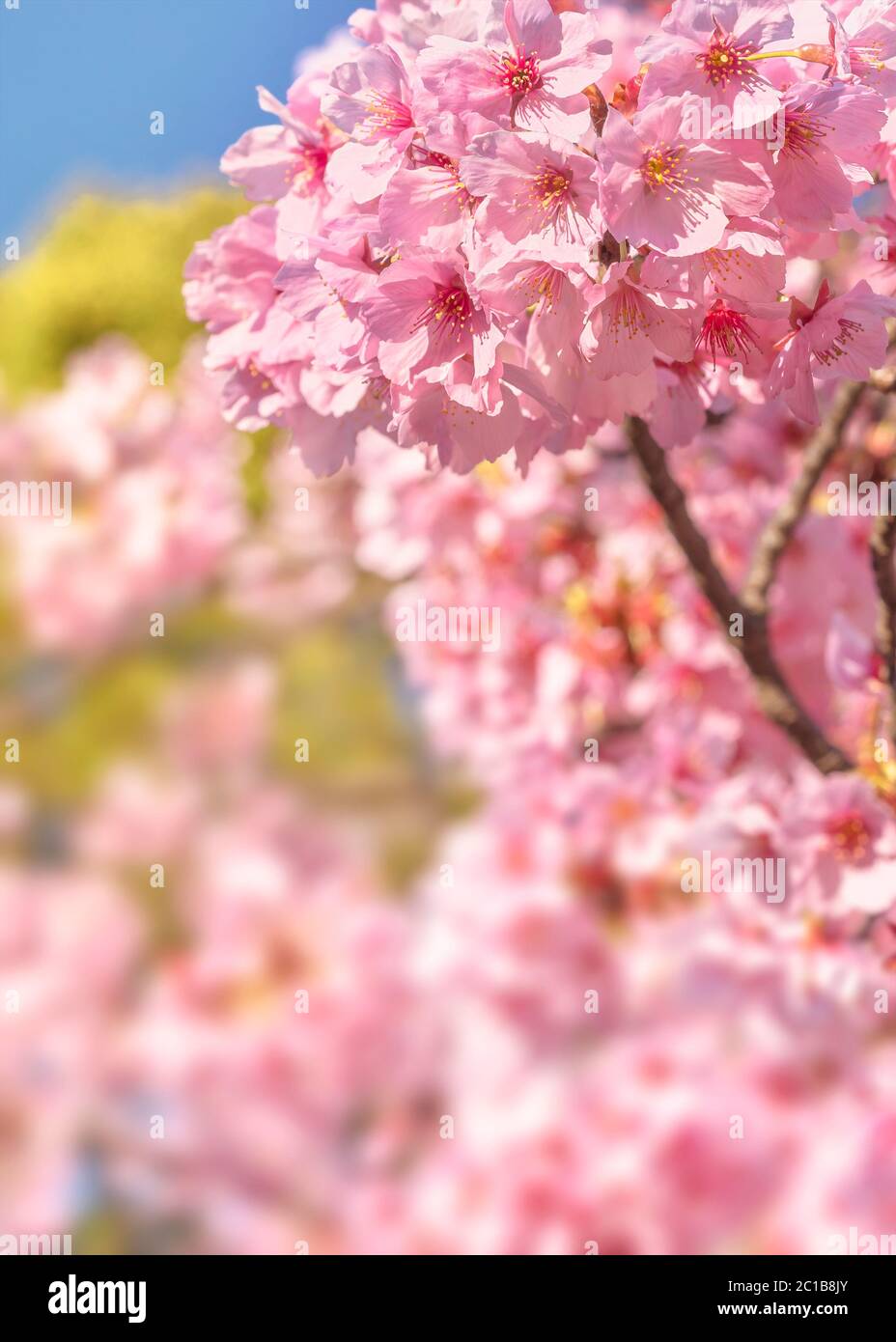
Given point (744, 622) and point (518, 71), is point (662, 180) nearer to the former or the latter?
point (518, 71)

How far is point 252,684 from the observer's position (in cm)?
172

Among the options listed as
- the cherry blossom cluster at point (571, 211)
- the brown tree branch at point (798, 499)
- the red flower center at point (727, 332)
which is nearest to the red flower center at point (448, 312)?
the cherry blossom cluster at point (571, 211)

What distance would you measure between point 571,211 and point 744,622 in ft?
1.23

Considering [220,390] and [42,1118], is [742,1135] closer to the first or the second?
[42,1118]

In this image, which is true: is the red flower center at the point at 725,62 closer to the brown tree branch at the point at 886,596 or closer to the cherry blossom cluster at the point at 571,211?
the cherry blossom cluster at the point at 571,211

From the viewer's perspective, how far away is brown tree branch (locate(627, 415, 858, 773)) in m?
0.68

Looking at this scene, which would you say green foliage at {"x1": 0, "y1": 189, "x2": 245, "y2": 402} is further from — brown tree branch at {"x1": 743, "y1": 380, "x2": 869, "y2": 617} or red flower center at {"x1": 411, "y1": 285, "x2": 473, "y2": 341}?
red flower center at {"x1": 411, "y1": 285, "x2": 473, "y2": 341}

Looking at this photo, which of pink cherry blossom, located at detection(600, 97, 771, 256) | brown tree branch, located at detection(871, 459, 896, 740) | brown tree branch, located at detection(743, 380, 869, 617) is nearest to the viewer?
pink cherry blossom, located at detection(600, 97, 771, 256)

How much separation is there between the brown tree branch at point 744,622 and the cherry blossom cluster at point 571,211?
159mm

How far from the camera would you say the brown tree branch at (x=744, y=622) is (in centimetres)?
68

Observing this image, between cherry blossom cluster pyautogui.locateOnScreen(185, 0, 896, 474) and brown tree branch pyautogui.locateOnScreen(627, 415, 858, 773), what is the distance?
0.52 ft

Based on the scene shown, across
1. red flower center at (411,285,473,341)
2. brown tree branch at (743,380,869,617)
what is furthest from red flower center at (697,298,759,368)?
brown tree branch at (743,380,869,617)

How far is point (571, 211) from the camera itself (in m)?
0.44

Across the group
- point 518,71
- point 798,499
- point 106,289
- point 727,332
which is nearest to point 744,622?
point 798,499
